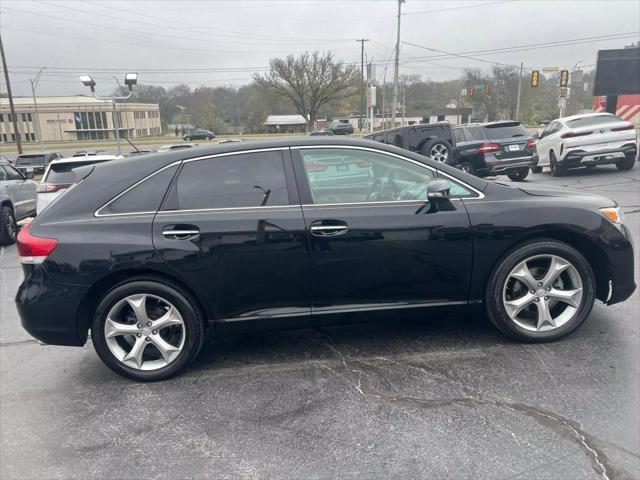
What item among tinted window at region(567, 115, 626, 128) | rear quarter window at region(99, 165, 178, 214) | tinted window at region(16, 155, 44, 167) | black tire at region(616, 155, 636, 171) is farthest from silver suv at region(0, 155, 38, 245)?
tinted window at region(16, 155, 44, 167)

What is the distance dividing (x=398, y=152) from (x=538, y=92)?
236ft

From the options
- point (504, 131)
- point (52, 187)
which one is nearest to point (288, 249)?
point (52, 187)

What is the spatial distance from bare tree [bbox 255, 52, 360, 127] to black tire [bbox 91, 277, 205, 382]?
5612 cm

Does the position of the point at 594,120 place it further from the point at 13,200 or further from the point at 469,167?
the point at 13,200

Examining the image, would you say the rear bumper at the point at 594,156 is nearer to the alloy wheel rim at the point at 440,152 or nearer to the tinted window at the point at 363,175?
the alloy wheel rim at the point at 440,152

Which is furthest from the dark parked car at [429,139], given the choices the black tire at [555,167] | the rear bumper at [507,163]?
the black tire at [555,167]

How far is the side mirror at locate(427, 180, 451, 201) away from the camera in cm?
330

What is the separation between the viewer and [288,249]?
131 inches

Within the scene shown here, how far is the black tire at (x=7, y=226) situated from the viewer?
28.9 feet

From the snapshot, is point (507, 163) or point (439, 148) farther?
point (507, 163)

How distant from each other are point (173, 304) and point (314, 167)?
1.40m

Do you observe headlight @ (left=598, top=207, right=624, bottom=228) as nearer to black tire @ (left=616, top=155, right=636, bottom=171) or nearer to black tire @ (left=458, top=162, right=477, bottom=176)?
black tire @ (left=458, top=162, right=477, bottom=176)

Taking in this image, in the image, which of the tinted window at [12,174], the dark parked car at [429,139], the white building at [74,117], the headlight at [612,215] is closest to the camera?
the headlight at [612,215]

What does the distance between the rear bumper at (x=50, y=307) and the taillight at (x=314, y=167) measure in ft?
5.76
